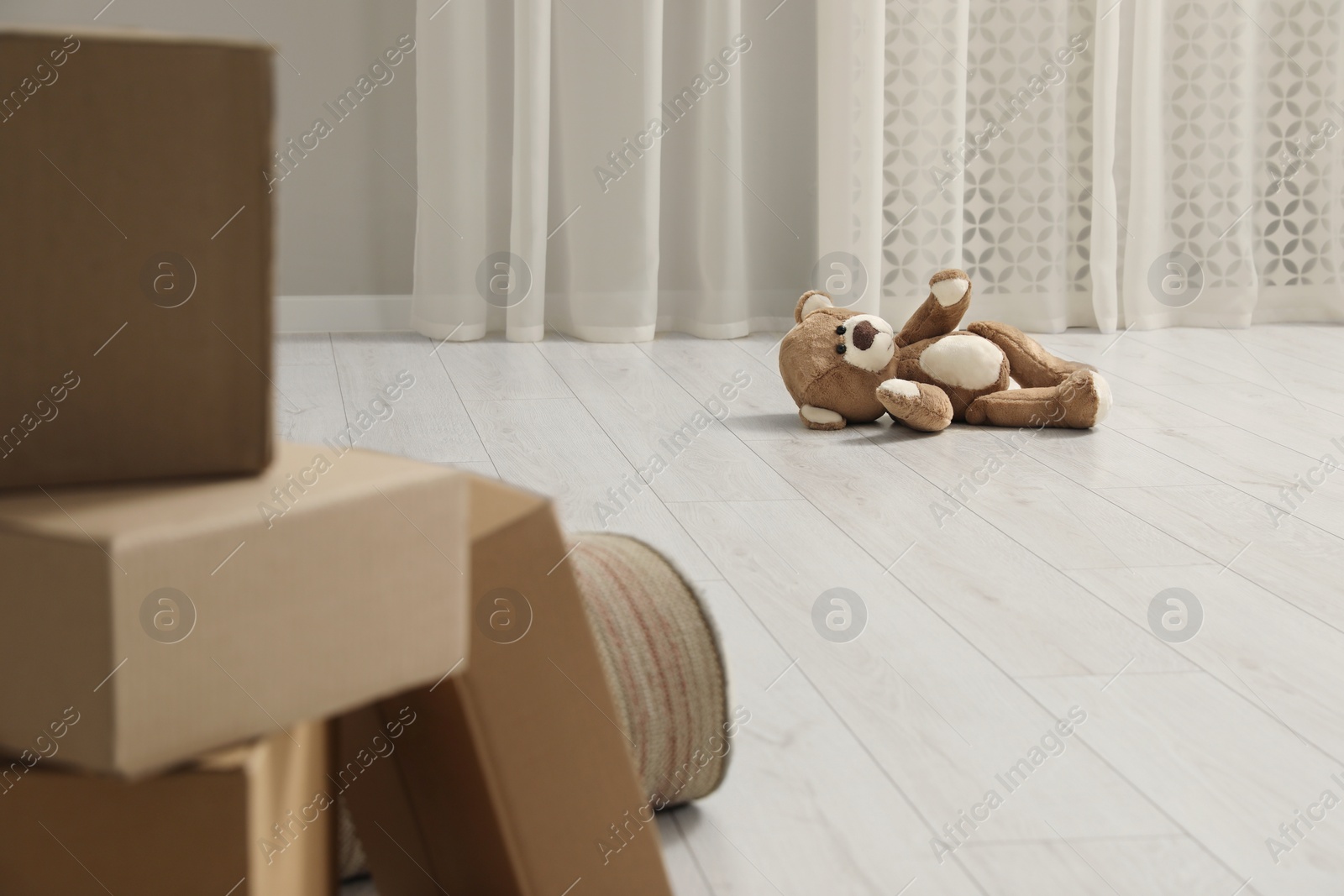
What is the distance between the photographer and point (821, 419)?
7.00ft

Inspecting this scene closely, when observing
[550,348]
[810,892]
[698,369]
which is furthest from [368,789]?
[550,348]

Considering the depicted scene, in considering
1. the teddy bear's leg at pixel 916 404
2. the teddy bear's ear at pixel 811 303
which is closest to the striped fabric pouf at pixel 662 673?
the teddy bear's leg at pixel 916 404

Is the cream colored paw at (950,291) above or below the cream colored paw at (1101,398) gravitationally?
above

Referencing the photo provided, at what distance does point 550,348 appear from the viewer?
2.84 metres

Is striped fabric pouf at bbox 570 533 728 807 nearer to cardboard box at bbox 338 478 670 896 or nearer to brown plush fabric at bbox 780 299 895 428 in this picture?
cardboard box at bbox 338 478 670 896

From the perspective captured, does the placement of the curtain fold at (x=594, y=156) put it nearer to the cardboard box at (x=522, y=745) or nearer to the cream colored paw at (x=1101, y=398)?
the cream colored paw at (x=1101, y=398)

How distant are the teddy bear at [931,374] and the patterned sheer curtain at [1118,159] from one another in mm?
849

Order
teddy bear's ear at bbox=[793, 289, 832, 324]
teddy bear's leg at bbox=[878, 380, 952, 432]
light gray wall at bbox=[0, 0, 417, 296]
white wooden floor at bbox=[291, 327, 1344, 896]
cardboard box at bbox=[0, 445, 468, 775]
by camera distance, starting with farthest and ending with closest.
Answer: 1. light gray wall at bbox=[0, 0, 417, 296]
2. teddy bear's ear at bbox=[793, 289, 832, 324]
3. teddy bear's leg at bbox=[878, 380, 952, 432]
4. white wooden floor at bbox=[291, 327, 1344, 896]
5. cardboard box at bbox=[0, 445, 468, 775]

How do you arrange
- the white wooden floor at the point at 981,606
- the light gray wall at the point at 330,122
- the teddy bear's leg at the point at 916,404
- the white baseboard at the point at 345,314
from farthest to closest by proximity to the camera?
the white baseboard at the point at 345,314
the light gray wall at the point at 330,122
the teddy bear's leg at the point at 916,404
the white wooden floor at the point at 981,606

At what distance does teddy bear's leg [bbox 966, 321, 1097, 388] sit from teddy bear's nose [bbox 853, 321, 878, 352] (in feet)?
0.79

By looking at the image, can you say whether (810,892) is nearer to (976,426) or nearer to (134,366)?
(134,366)

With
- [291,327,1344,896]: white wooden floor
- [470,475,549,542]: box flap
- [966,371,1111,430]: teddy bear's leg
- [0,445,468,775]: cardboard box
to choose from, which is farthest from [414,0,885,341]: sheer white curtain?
[0,445,468,775]: cardboard box

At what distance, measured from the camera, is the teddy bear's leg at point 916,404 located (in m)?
2.08

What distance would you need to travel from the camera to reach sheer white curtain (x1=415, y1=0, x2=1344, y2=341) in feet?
9.34
